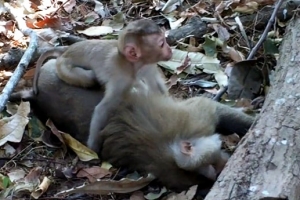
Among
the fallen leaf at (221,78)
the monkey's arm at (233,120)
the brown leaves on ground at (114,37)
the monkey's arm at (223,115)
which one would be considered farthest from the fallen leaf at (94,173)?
the fallen leaf at (221,78)

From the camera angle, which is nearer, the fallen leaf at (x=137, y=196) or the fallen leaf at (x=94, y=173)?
the fallen leaf at (x=137, y=196)

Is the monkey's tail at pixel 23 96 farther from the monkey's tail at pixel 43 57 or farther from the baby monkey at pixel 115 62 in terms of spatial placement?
the baby monkey at pixel 115 62

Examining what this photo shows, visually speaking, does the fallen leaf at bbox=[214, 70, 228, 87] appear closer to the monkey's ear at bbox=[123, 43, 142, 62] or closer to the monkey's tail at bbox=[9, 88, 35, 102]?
the monkey's ear at bbox=[123, 43, 142, 62]

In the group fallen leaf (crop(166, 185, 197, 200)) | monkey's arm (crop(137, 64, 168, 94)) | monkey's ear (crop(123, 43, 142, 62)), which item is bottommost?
fallen leaf (crop(166, 185, 197, 200))

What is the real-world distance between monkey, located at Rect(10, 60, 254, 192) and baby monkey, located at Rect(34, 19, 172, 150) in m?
0.05

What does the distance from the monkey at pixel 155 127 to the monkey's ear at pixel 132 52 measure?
192mm

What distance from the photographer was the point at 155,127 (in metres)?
A: 3.43

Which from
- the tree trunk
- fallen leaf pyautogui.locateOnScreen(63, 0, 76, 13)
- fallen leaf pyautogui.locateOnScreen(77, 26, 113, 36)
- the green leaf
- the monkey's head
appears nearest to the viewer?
the tree trunk

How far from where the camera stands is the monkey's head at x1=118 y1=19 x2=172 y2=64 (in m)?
3.51

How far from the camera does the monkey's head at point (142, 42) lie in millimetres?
3506

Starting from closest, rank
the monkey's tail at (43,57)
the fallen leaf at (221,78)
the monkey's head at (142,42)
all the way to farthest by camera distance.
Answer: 1. the monkey's head at (142,42)
2. the monkey's tail at (43,57)
3. the fallen leaf at (221,78)

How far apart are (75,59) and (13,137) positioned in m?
0.54

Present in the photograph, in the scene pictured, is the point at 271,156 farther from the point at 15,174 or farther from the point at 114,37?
the point at 114,37

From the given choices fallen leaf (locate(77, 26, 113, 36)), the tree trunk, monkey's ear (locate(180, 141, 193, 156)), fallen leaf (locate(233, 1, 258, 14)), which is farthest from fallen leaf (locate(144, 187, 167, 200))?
fallen leaf (locate(233, 1, 258, 14))
